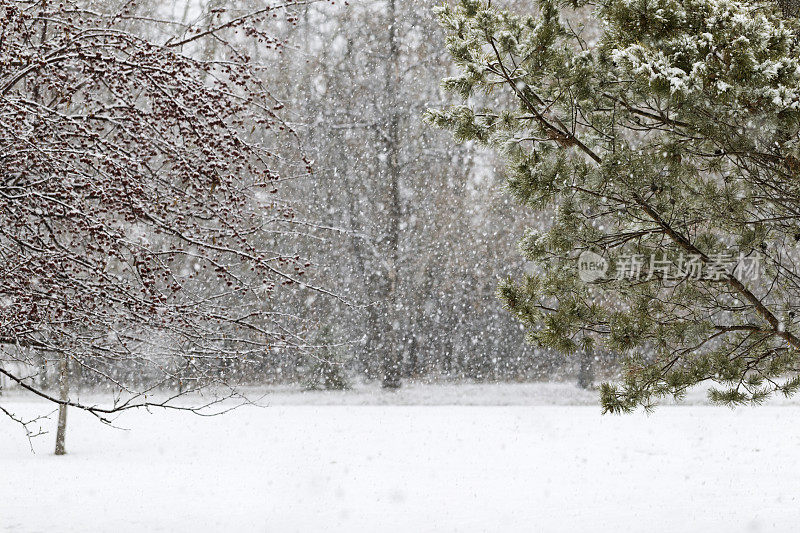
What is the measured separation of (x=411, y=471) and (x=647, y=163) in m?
6.90

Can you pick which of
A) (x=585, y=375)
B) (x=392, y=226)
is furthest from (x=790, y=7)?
(x=585, y=375)

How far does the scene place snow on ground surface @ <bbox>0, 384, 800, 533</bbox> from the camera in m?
8.10

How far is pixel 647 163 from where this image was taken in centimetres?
502

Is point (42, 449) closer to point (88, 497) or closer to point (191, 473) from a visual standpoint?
point (191, 473)

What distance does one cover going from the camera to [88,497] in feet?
29.2

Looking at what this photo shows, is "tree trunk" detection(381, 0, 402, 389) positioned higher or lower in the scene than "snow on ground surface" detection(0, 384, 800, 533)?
higher

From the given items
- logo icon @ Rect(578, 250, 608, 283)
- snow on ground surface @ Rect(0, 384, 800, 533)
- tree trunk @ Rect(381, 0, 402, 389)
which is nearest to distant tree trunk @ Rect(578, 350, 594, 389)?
snow on ground surface @ Rect(0, 384, 800, 533)

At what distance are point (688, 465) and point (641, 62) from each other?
872 cm

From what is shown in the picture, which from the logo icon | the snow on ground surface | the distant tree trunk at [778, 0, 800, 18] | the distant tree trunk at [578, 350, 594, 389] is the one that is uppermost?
the distant tree trunk at [778, 0, 800, 18]

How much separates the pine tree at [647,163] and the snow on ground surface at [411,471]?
142 cm

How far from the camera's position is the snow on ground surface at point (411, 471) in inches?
319

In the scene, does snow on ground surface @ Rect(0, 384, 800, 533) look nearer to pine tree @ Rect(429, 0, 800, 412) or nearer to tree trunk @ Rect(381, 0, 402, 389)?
pine tree @ Rect(429, 0, 800, 412)

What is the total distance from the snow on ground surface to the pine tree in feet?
4.66


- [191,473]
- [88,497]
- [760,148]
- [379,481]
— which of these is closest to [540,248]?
[760,148]
